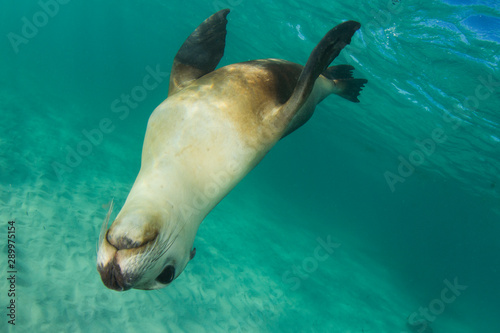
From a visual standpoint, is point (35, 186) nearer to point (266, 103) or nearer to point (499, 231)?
point (266, 103)

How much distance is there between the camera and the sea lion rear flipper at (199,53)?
2.72m

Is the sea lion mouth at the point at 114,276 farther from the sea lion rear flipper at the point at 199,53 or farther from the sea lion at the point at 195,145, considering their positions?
the sea lion rear flipper at the point at 199,53

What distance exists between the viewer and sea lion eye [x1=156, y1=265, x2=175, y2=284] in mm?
1522

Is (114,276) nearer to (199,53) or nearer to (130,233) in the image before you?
(130,233)

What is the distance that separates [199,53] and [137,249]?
6.78 ft

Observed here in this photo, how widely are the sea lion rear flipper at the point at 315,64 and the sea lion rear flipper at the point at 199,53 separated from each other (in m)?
1.02

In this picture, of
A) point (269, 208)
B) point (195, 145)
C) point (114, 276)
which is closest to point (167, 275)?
point (114, 276)

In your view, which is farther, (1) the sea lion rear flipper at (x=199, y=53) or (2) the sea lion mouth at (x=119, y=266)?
(1) the sea lion rear flipper at (x=199, y=53)

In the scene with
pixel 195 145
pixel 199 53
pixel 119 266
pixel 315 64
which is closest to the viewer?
pixel 119 266

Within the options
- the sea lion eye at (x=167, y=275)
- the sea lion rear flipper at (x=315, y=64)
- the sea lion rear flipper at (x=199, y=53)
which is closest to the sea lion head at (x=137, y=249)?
the sea lion eye at (x=167, y=275)

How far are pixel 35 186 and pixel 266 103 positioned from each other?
27.2ft

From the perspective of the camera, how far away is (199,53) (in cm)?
278

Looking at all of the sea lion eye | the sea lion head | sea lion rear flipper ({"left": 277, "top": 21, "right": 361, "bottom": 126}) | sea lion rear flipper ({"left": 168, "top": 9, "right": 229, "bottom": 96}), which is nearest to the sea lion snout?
the sea lion head

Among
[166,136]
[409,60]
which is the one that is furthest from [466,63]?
[166,136]
